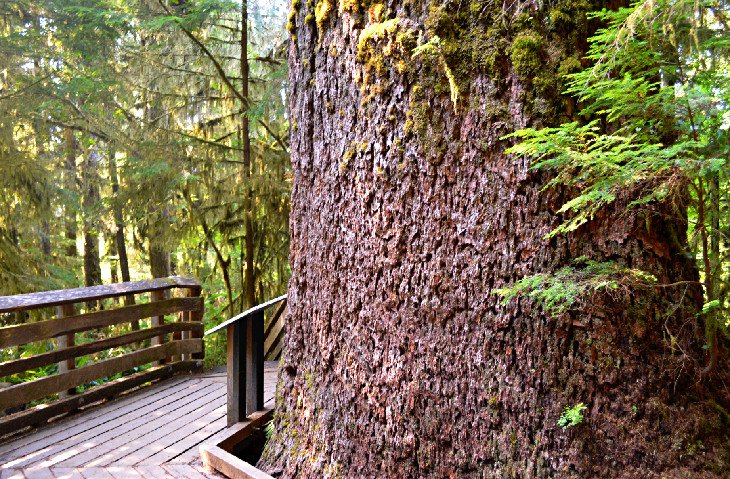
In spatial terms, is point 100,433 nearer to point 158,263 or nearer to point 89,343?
point 89,343

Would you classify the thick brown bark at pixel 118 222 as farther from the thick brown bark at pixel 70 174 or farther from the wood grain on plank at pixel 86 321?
the wood grain on plank at pixel 86 321

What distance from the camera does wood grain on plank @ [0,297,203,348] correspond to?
182 inches

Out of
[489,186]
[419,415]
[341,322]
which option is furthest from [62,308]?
[489,186]

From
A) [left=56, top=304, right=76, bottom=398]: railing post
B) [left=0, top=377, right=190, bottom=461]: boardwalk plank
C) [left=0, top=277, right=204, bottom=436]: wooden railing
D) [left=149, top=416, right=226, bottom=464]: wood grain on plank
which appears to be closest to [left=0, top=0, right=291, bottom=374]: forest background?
[left=0, top=277, right=204, bottom=436]: wooden railing

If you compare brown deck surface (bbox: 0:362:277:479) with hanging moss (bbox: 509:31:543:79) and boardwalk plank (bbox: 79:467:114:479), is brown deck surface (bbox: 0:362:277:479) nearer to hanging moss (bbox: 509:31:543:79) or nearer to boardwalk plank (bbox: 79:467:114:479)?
boardwalk plank (bbox: 79:467:114:479)

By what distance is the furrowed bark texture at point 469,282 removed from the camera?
229 cm

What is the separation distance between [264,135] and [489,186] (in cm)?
777

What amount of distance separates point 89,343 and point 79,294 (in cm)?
61

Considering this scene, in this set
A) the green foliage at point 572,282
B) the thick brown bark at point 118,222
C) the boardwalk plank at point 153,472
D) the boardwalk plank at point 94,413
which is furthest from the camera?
the thick brown bark at point 118,222

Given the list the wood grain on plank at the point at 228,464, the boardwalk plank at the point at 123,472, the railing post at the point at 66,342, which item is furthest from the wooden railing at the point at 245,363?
the railing post at the point at 66,342

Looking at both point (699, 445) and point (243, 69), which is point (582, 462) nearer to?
point (699, 445)

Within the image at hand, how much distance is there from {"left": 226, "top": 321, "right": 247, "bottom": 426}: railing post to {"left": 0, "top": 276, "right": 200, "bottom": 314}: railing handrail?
1721 millimetres

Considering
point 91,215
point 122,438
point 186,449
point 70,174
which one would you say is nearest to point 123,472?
point 186,449

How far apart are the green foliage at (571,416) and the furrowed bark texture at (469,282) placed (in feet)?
0.12
